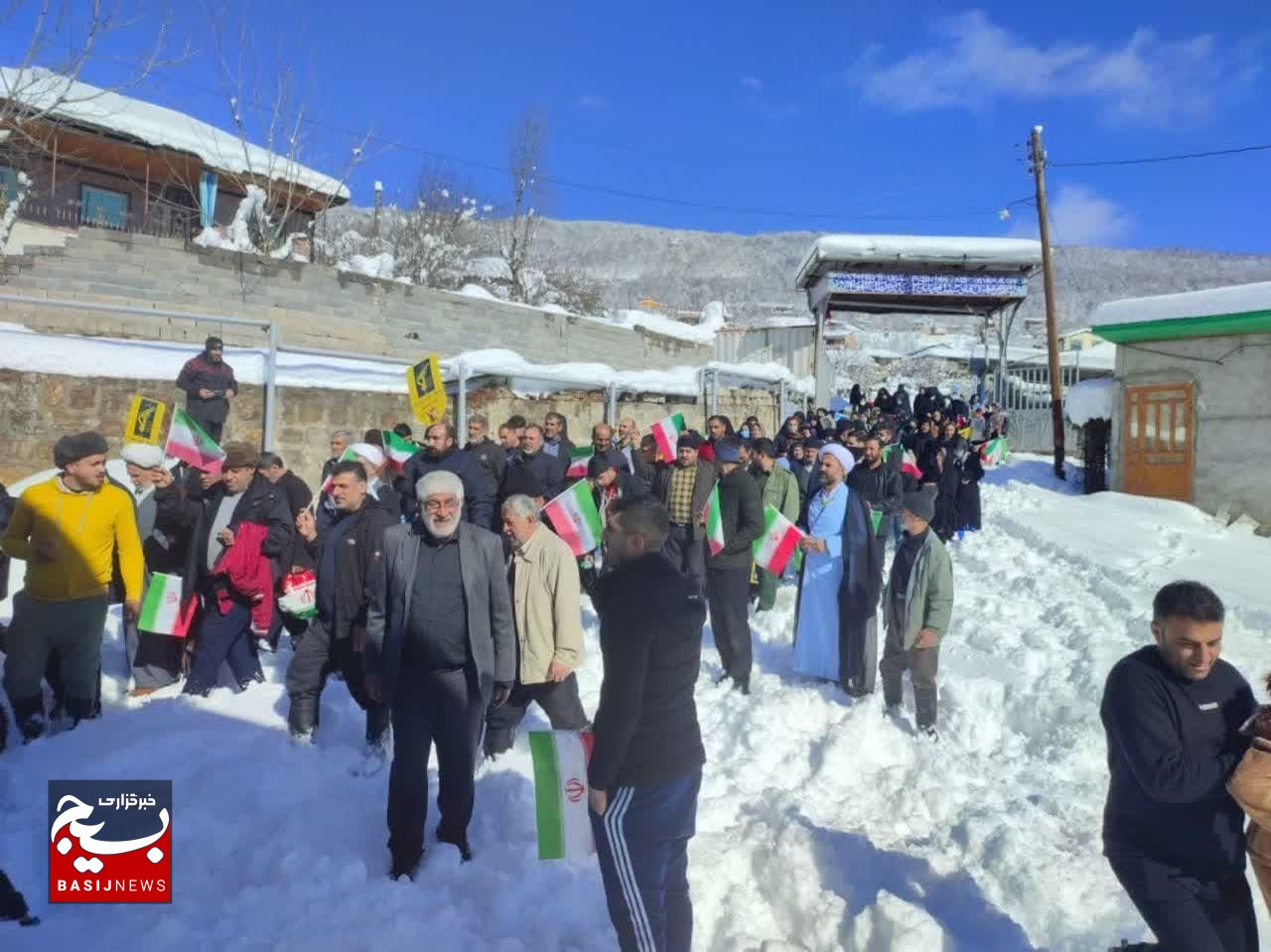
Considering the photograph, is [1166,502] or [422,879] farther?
[1166,502]

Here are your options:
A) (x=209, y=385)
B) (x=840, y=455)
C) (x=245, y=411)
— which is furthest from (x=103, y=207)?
(x=840, y=455)

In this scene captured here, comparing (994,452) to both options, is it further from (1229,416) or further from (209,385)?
(209,385)

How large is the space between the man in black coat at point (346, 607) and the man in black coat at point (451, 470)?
2.24m

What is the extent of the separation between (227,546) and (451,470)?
2051 mm

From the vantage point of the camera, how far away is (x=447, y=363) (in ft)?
39.8

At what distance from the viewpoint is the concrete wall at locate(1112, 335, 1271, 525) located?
40.3 feet

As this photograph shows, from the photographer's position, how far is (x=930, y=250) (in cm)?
1878

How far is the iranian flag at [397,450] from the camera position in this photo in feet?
28.9

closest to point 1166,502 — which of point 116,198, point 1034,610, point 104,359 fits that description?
point 1034,610

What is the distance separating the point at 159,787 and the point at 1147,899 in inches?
172

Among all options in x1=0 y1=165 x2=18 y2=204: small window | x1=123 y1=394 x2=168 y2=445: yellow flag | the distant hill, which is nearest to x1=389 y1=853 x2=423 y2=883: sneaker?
x1=123 y1=394 x2=168 y2=445: yellow flag

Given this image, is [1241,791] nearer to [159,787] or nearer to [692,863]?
[692,863]

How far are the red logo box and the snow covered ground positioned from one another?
0.08 metres

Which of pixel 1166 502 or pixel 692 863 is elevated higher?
pixel 1166 502
